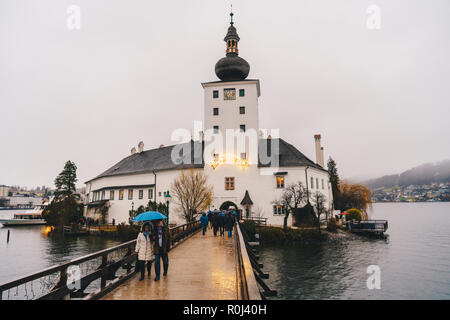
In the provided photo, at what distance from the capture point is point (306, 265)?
26.0m

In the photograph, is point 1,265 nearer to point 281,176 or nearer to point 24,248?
point 24,248

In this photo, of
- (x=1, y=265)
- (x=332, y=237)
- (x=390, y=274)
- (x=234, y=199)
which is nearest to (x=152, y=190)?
(x=234, y=199)

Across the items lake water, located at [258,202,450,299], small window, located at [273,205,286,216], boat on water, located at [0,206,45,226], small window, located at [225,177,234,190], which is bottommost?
lake water, located at [258,202,450,299]

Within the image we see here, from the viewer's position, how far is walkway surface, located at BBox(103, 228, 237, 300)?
729 cm

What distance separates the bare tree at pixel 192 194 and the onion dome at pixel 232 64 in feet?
48.6

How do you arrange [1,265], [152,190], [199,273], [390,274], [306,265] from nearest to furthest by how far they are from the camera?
[199,273] < [390,274] < [306,265] < [1,265] < [152,190]

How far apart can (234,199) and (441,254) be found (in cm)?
2438

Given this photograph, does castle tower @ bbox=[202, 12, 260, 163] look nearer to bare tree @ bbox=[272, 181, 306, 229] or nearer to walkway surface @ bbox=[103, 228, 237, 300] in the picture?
bare tree @ bbox=[272, 181, 306, 229]

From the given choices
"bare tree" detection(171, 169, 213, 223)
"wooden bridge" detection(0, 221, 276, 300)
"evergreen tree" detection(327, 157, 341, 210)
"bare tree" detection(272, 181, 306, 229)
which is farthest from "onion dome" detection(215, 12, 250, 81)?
"wooden bridge" detection(0, 221, 276, 300)

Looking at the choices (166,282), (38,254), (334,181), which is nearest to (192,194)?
(38,254)

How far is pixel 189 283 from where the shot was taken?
8484 mm

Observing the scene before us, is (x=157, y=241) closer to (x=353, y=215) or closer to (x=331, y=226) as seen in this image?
(x=331, y=226)

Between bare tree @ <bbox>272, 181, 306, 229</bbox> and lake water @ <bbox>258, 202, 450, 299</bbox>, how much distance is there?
576 cm
